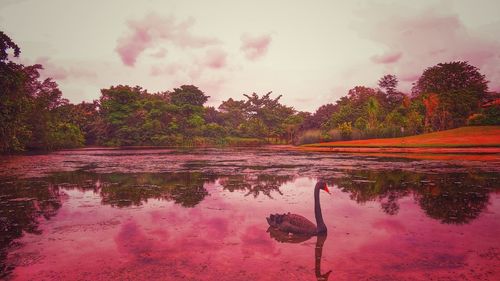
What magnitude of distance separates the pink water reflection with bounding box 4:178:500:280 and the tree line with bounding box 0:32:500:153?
29.0 meters

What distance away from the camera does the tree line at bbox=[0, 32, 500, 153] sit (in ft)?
137

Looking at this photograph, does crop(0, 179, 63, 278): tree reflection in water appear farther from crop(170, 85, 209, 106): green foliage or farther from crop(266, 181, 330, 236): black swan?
crop(170, 85, 209, 106): green foliage

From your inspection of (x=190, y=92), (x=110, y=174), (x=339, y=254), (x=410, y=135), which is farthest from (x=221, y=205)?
(x=190, y=92)

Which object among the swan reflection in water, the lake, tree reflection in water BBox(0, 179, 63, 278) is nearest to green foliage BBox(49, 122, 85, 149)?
tree reflection in water BBox(0, 179, 63, 278)

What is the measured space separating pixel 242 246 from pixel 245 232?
2.80 feet

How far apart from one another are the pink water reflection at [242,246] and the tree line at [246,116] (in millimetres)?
28995

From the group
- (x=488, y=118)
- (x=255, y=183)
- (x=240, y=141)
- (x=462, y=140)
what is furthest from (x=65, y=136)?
(x=488, y=118)

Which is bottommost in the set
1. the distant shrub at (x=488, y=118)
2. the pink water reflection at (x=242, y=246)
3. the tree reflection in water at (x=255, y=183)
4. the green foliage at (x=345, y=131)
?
the pink water reflection at (x=242, y=246)

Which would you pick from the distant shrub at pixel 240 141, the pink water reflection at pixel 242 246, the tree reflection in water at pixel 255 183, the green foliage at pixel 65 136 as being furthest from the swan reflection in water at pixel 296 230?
the distant shrub at pixel 240 141

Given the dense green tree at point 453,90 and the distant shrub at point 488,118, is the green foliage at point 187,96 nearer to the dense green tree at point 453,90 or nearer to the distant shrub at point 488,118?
the dense green tree at point 453,90

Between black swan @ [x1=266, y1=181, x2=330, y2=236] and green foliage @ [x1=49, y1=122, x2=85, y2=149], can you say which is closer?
black swan @ [x1=266, y1=181, x2=330, y2=236]

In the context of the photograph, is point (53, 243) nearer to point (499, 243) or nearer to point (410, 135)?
point (499, 243)

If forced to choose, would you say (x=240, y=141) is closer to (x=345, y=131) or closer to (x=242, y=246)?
(x=345, y=131)

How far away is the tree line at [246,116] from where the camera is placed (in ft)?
137
